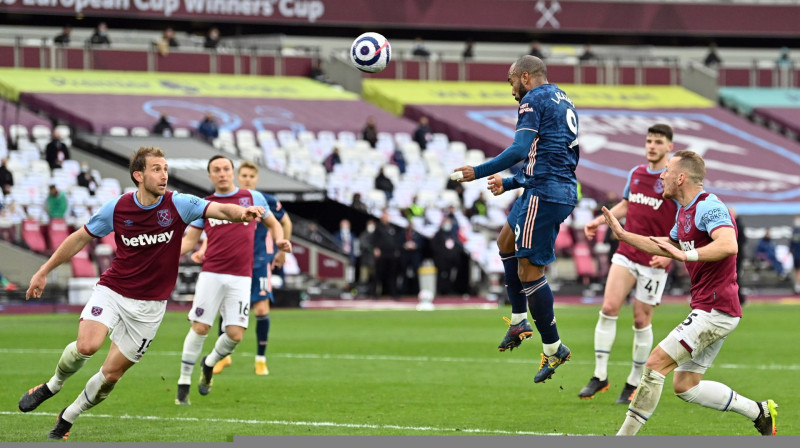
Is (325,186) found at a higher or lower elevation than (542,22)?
lower

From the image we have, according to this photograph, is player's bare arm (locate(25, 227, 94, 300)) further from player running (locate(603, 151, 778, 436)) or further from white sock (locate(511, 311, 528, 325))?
player running (locate(603, 151, 778, 436))

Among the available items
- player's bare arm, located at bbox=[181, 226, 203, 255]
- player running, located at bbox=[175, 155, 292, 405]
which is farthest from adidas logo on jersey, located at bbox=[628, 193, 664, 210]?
player's bare arm, located at bbox=[181, 226, 203, 255]

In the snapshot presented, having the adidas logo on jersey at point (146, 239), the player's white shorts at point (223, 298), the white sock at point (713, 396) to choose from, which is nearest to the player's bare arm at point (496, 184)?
the white sock at point (713, 396)

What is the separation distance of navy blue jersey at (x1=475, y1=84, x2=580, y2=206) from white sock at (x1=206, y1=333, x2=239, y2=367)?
435 cm

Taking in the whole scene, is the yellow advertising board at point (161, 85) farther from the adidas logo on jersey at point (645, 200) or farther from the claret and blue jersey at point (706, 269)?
the claret and blue jersey at point (706, 269)

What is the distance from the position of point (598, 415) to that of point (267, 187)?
21.5 metres

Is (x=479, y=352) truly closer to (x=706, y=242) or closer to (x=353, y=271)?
(x=706, y=242)

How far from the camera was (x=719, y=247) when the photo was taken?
930 centimetres

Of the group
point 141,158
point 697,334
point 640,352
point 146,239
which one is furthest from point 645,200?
point 141,158

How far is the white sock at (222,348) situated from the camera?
13.7m

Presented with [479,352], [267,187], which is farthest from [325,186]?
[479,352]

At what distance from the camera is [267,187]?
3303cm

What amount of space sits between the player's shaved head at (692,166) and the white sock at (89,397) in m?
4.93

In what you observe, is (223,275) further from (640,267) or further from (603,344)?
(640,267)
